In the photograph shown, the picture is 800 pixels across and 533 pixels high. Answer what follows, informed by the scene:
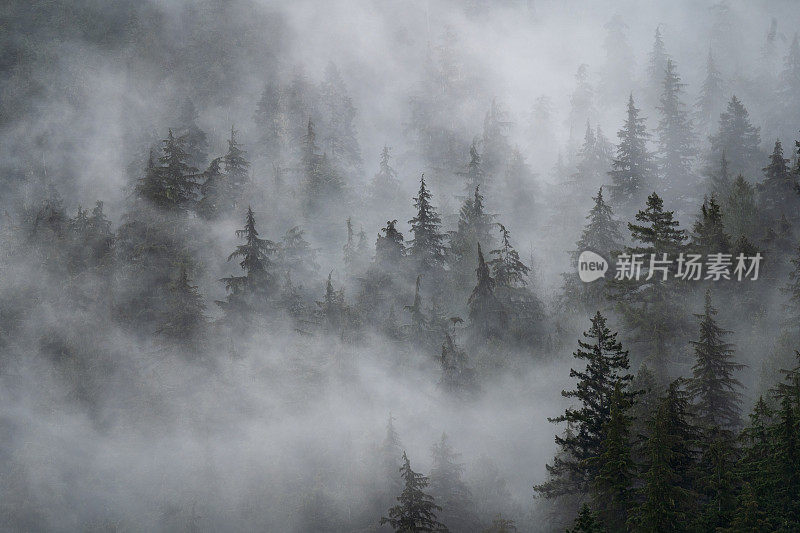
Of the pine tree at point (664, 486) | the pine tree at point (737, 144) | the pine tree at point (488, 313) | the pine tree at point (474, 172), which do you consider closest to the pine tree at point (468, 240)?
the pine tree at point (488, 313)

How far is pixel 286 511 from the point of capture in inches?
1407

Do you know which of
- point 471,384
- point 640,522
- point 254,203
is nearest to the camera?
point 640,522

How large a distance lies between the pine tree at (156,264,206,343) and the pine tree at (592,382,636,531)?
25691mm

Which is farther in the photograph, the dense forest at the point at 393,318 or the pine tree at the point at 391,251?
the pine tree at the point at 391,251

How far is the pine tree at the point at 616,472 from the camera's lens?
15539 millimetres

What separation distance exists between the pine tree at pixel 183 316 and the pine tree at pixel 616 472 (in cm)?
2569

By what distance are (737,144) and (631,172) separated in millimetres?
11760

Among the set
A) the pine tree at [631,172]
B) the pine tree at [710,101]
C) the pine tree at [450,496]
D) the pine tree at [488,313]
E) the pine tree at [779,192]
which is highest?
the pine tree at [710,101]

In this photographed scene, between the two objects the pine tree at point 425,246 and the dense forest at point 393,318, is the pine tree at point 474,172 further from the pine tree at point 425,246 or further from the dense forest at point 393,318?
the pine tree at point 425,246

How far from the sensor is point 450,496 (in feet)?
92.2

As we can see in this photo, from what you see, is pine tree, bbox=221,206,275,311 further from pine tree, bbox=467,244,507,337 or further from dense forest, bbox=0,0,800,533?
pine tree, bbox=467,244,507,337

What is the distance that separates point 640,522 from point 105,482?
→ 35.9 metres

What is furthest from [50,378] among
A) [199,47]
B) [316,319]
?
[199,47]

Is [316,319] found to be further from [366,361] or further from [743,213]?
[743,213]
